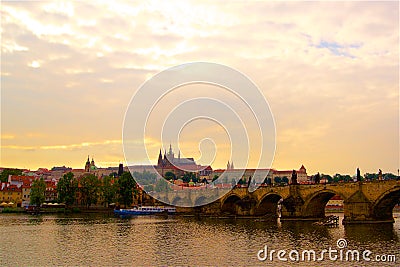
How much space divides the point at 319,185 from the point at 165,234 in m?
23.5

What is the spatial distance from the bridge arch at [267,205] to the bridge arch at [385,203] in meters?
21.5

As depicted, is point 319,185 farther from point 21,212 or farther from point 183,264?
point 21,212

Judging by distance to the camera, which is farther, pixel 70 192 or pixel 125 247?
pixel 70 192

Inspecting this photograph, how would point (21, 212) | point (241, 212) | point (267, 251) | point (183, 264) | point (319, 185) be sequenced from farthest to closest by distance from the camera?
point (21, 212), point (241, 212), point (319, 185), point (267, 251), point (183, 264)

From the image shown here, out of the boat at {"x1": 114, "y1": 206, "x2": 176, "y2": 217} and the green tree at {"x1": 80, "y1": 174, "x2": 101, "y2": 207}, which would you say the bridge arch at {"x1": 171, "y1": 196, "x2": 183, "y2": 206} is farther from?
the green tree at {"x1": 80, "y1": 174, "x2": 101, "y2": 207}

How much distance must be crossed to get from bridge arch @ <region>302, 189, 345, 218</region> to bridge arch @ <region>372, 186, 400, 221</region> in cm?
831

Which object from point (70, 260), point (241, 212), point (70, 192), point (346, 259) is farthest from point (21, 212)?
point (346, 259)

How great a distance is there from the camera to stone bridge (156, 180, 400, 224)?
50.9m

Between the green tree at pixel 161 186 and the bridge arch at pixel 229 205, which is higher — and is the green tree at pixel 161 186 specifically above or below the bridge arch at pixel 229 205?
above

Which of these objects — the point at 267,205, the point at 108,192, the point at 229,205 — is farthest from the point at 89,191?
the point at 267,205

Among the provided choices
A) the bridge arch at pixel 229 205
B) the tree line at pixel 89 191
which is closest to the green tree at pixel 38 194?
the tree line at pixel 89 191

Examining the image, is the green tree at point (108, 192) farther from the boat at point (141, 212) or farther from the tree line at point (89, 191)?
the boat at point (141, 212)

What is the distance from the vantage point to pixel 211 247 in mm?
36781

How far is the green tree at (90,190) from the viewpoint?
99.6 m
